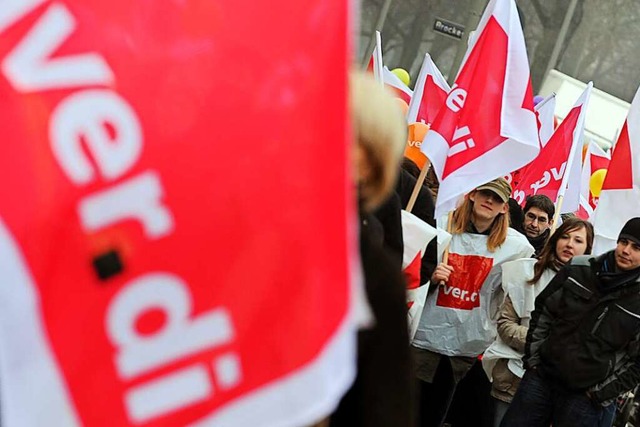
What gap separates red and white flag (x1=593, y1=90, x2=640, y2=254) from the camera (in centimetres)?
723

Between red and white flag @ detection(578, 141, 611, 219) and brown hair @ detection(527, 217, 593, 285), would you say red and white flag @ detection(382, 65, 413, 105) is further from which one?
brown hair @ detection(527, 217, 593, 285)

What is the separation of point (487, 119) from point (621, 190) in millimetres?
1334

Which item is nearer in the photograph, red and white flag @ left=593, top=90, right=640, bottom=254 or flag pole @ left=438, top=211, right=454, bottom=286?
flag pole @ left=438, top=211, right=454, bottom=286

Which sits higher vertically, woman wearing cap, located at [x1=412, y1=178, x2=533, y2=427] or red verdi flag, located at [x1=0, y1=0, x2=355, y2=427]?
red verdi flag, located at [x1=0, y1=0, x2=355, y2=427]

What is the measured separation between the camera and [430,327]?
648 centimetres

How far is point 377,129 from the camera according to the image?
2.10 metres

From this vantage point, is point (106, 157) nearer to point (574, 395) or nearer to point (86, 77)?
point (86, 77)

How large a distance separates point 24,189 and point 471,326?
5.31 metres

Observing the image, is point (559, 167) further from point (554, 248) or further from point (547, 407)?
point (547, 407)

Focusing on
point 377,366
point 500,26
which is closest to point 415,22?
point 500,26

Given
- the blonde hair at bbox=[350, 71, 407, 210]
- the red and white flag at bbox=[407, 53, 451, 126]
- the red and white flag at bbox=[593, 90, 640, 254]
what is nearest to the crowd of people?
the red and white flag at bbox=[593, 90, 640, 254]

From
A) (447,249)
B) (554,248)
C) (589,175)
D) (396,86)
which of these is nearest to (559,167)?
(396,86)

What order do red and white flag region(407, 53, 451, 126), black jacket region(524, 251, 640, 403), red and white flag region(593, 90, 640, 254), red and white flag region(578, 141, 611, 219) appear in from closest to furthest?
black jacket region(524, 251, 640, 403) → red and white flag region(593, 90, 640, 254) → red and white flag region(407, 53, 451, 126) → red and white flag region(578, 141, 611, 219)

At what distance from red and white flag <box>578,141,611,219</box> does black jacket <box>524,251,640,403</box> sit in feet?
14.7
